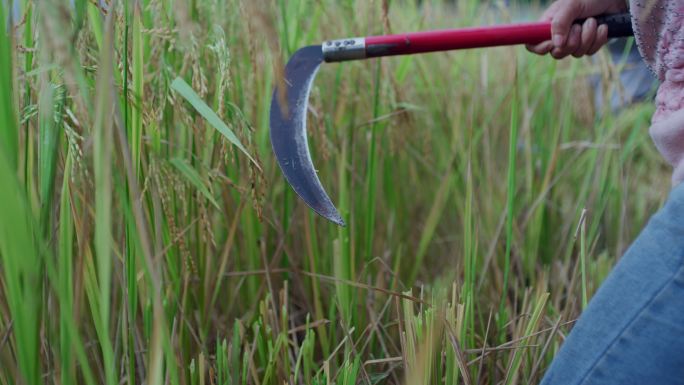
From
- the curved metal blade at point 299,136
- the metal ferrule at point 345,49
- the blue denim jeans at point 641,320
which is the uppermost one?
the metal ferrule at point 345,49

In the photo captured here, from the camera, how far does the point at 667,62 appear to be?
718 millimetres

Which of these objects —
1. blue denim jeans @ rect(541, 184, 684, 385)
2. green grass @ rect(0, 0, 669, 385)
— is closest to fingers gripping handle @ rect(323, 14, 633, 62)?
green grass @ rect(0, 0, 669, 385)

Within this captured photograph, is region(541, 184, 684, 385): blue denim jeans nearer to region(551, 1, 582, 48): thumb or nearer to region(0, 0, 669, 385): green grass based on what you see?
region(0, 0, 669, 385): green grass

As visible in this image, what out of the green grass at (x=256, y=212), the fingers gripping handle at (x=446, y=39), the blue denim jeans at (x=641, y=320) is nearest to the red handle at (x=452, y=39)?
the fingers gripping handle at (x=446, y=39)

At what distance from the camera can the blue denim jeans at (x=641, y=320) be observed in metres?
0.57

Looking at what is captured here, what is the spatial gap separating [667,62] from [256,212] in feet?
1.77

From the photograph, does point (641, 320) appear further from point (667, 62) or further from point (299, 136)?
point (299, 136)

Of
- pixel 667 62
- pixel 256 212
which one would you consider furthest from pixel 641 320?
pixel 256 212

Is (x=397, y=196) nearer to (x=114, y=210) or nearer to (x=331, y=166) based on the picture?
(x=331, y=166)

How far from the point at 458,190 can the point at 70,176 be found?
886mm

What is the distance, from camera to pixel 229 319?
1.12m

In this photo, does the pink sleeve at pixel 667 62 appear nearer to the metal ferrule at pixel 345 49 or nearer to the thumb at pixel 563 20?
the thumb at pixel 563 20

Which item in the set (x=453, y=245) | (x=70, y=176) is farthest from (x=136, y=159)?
(x=453, y=245)

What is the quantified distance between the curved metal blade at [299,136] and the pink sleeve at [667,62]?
0.32 metres
